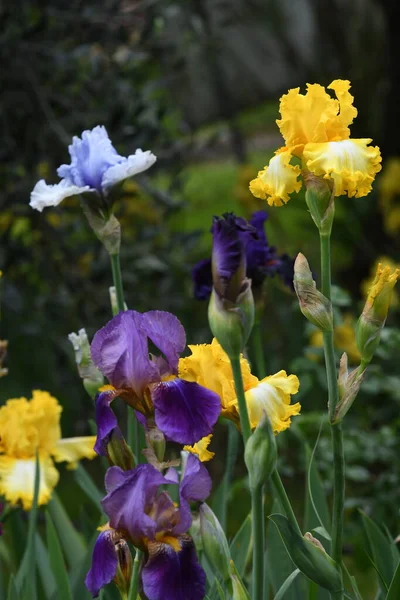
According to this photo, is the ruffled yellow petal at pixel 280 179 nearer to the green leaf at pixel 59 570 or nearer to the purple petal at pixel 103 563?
the purple petal at pixel 103 563

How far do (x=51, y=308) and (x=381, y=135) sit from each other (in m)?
2.04

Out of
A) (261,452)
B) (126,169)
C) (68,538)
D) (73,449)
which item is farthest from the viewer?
(68,538)

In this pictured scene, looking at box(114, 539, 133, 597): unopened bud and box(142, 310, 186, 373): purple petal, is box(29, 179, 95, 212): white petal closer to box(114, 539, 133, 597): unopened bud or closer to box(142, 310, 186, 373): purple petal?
box(142, 310, 186, 373): purple petal

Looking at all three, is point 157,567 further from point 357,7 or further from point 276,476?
point 357,7

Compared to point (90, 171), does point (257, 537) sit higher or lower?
lower

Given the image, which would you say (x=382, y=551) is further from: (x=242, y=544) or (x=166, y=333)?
(x=166, y=333)

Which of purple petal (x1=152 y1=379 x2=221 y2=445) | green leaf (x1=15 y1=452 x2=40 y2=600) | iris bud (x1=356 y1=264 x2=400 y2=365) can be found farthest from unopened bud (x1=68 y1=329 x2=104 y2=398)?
iris bud (x1=356 y1=264 x2=400 y2=365)

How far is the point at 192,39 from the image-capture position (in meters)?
2.65

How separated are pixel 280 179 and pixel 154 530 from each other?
35 cm

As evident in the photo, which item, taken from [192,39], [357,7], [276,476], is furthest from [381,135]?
[276,476]

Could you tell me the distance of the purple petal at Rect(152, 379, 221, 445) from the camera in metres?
0.75

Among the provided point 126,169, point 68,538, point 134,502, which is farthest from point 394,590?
point 68,538

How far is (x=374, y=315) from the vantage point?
82 centimetres

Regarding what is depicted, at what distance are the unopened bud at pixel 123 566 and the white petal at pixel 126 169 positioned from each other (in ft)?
1.29
